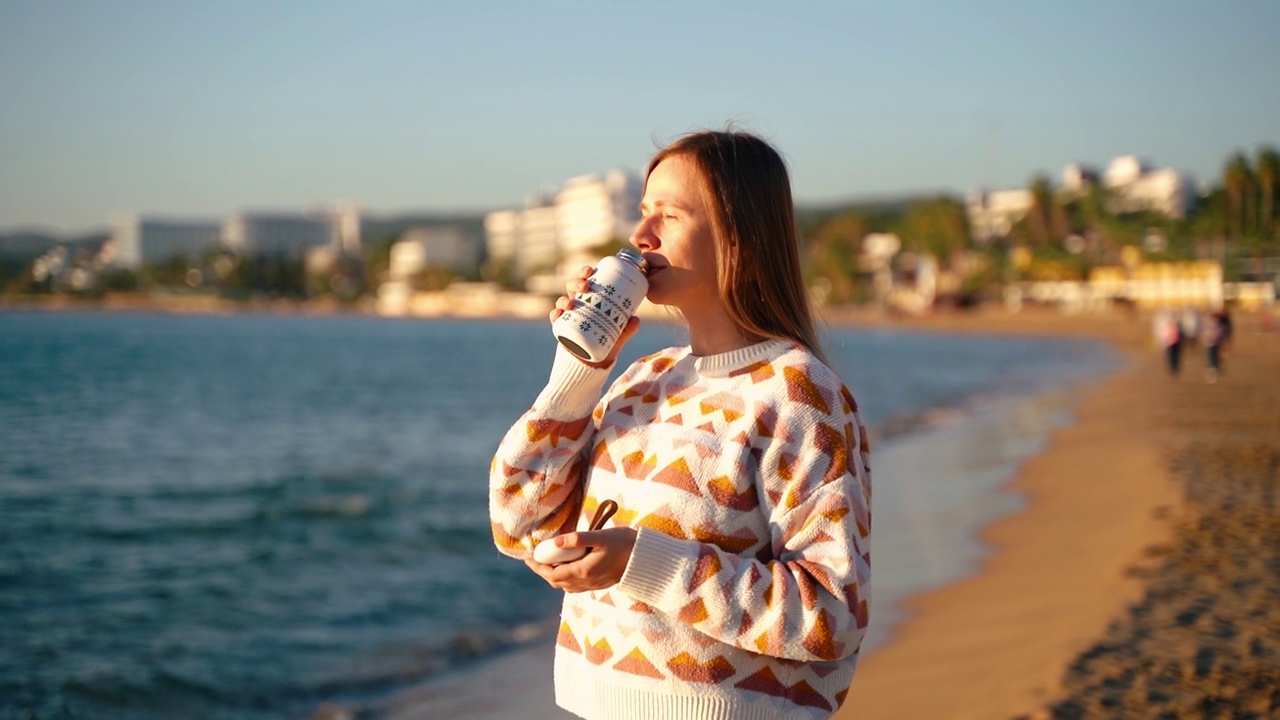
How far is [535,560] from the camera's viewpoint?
5.85ft

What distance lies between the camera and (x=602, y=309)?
178cm

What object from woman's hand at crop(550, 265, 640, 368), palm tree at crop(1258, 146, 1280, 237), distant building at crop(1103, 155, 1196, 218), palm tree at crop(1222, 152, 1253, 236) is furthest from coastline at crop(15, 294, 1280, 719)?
distant building at crop(1103, 155, 1196, 218)

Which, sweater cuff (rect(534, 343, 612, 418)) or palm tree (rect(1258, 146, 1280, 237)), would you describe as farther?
palm tree (rect(1258, 146, 1280, 237))

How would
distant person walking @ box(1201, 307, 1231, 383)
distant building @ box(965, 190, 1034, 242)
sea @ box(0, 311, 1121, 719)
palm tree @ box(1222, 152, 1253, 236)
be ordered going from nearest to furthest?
sea @ box(0, 311, 1121, 719)
distant person walking @ box(1201, 307, 1231, 383)
palm tree @ box(1222, 152, 1253, 236)
distant building @ box(965, 190, 1034, 242)

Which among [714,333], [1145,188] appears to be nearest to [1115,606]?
[714,333]

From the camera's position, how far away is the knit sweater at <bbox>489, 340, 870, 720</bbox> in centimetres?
175

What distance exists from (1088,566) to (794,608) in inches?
277

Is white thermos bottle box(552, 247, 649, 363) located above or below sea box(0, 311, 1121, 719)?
above

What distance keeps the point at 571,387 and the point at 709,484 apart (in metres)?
0.26

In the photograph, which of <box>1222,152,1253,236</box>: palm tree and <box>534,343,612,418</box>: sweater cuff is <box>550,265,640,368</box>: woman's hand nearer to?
<box>534,343,612,418</box>: sweater cuff

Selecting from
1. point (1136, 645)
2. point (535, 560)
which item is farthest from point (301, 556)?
point (535, 560)

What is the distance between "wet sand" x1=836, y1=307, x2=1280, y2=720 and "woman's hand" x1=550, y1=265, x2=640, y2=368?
3600 millimetres

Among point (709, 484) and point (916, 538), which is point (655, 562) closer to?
point (709, 484)

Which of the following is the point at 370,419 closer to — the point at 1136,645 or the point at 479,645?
the point at 479,645
